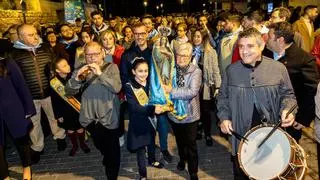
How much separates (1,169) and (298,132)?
13.1ft

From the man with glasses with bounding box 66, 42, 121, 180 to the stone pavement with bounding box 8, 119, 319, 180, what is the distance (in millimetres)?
813

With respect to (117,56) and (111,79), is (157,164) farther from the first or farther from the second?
(117,56)

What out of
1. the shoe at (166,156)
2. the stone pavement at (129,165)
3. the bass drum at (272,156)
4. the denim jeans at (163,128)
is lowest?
the stone pavement at (129,165)

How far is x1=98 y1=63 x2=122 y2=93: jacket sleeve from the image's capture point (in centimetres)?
446

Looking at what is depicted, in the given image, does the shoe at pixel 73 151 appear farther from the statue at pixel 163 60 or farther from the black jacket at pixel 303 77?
the black jacket at pixel 303 77

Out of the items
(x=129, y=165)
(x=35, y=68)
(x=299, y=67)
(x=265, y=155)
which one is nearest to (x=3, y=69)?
(x=35, y=68)

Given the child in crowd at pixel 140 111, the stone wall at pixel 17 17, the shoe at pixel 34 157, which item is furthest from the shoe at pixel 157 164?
the stone wall at pixel 17 17

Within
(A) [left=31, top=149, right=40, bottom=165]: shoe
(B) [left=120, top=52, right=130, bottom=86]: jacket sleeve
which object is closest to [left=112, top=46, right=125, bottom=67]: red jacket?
(B) [left=120, top=52, right=130, bottom=86]: jacket sleeve

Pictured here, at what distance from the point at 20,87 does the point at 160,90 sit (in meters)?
2.10

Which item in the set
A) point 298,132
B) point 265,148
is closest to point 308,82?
point 298,132

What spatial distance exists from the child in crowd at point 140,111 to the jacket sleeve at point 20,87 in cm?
158

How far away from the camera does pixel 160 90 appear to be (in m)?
4.50

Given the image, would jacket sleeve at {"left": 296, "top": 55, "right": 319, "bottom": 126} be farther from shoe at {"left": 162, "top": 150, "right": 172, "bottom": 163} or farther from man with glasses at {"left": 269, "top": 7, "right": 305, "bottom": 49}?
shoe at {"left": 162, "top": 150, "right": 172, "bottom": 163}

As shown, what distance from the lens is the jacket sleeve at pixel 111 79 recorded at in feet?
14.6
